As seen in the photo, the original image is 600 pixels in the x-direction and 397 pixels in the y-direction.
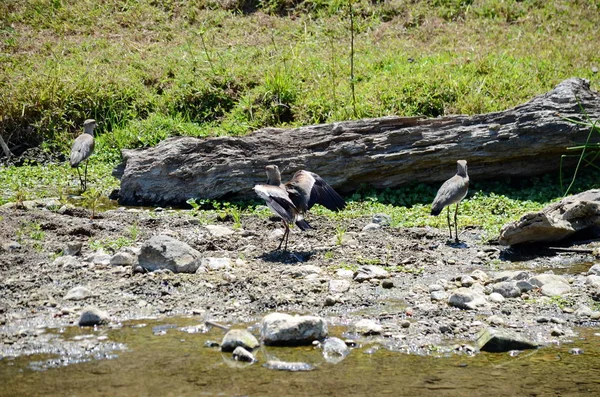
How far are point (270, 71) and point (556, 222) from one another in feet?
24.1

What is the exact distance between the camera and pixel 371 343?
5891 mm

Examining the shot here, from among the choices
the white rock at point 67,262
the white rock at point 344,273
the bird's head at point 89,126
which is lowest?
the white rock at point 344,273

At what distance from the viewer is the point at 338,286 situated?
7121 mm

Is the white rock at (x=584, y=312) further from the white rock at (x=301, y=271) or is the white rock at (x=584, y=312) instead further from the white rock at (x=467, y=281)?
the white rock at (x=301, y=271)

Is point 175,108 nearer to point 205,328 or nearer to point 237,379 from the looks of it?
point 205,328

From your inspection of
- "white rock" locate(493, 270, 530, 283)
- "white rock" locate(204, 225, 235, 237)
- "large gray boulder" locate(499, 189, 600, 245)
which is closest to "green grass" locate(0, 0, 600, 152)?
"large gray boulder" locate(499, 189, 600, 245)

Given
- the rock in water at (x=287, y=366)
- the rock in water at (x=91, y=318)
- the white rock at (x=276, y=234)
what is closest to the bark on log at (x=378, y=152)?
the white rock at (x=276, y=234)

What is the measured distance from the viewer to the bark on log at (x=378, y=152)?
34.4ft

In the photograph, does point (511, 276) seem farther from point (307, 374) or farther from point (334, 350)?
point (307, 374)

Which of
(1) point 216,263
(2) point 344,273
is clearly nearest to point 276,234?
(1) point 216,263

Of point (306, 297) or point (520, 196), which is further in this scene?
point (520, 196)

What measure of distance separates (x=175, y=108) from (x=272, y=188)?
6320 millimetres

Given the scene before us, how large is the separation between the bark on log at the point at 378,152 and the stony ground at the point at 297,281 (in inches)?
54.3

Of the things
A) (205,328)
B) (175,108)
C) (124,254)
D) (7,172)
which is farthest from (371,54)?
(205,328)
